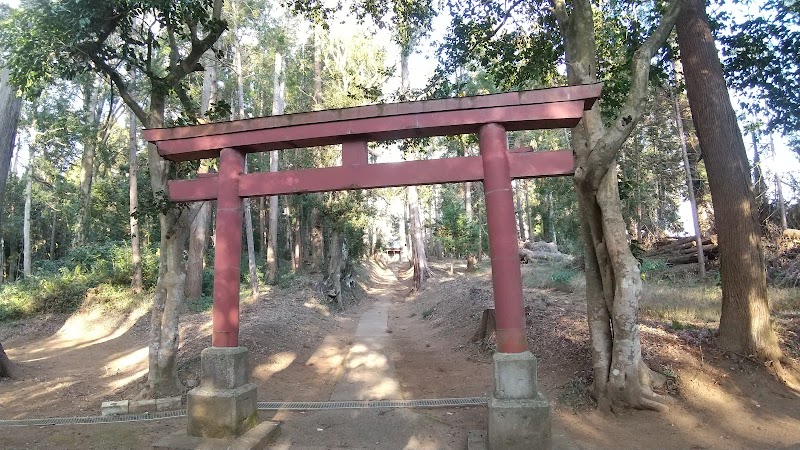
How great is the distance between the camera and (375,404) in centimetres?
668

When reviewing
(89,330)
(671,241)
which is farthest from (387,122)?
(671,241)

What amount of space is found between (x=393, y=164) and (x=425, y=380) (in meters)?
4.34

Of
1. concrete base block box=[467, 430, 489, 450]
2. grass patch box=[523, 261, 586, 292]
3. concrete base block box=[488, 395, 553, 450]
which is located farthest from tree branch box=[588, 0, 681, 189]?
grass patch box=[523, 261, 586, 292]

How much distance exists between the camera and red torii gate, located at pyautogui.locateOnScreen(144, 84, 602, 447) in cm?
497

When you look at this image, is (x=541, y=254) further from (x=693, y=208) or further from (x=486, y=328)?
(x=486, y=328)

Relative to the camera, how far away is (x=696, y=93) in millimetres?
7434

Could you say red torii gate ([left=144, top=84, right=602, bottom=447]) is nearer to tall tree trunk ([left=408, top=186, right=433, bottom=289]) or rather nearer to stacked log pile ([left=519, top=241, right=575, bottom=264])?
tall tree trunk ([left=408, top=186, right=433, bottom=289])

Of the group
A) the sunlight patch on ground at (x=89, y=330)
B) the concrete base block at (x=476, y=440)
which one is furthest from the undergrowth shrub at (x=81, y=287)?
the concrete base block at (x=476, y=440)

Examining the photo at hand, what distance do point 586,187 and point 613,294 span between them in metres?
1.49

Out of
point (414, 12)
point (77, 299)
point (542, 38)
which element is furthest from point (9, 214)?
point (542, 38)

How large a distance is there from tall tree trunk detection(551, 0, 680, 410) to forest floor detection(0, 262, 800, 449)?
39cm

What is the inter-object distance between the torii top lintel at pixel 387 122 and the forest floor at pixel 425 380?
11.7 feet

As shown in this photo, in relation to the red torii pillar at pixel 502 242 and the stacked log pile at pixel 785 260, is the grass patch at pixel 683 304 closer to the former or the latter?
the stacked log pile at pixel 785 260

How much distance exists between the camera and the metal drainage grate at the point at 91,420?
6.09 m
